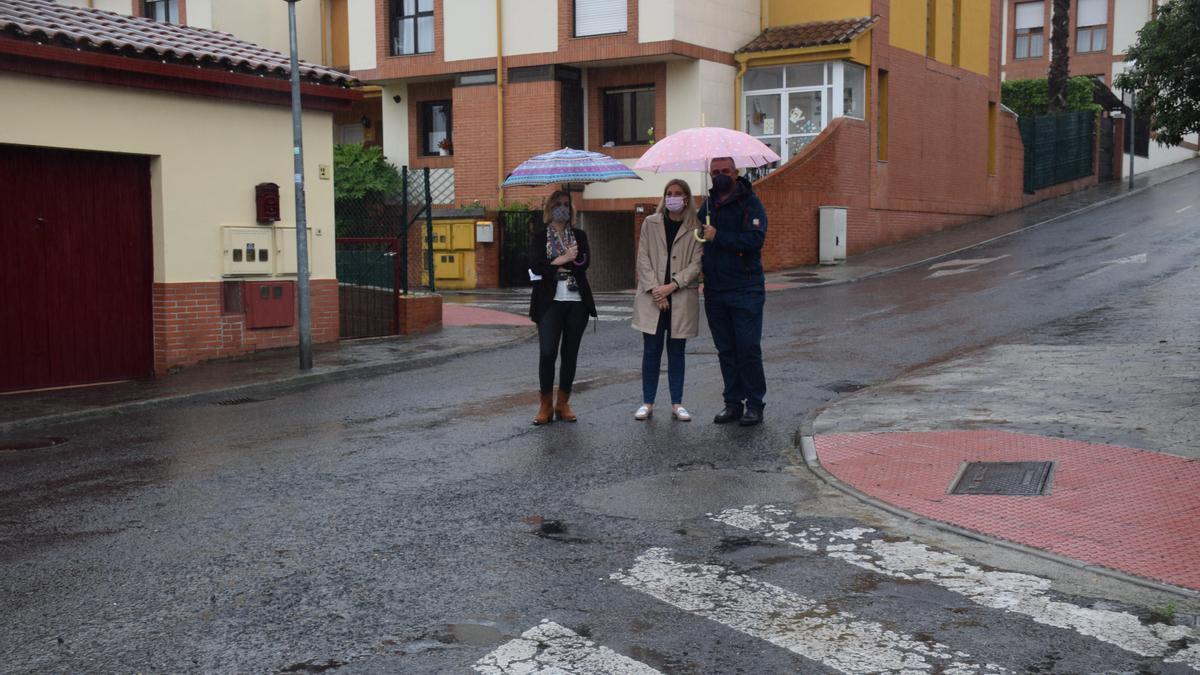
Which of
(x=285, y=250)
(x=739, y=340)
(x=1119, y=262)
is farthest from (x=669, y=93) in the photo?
(x=739, y=340)

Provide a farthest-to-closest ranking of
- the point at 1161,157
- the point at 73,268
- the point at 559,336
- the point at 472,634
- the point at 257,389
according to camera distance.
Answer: the point at 1161,157, the point at 73,268, the point at 257,389, the point at 559,336, the point at 472,634

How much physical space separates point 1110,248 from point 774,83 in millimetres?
9118

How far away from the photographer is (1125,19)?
168ft

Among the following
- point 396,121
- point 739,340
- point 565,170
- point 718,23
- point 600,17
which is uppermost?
point 600,17

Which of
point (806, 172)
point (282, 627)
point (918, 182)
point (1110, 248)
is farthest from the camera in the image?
point (918, 182)

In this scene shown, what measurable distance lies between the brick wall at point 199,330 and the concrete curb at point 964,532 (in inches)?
329

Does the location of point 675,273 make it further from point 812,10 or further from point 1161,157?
point 1161,157

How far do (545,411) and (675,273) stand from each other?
59.5 inches

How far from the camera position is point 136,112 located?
13422 mm

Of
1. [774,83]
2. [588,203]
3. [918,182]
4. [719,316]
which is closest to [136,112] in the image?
[719,316]

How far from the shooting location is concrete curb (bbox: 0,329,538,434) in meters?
10.7

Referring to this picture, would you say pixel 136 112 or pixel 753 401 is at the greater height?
pixel 136 112

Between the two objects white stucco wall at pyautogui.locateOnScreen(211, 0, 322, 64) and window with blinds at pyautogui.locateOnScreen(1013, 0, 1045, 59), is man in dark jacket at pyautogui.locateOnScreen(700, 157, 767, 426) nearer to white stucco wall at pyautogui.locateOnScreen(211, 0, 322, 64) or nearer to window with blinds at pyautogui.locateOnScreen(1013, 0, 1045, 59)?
white stucco wall at pyautogui.locateOnScreen(211, 0, 322, 64)

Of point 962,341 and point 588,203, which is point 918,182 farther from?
point 962,341
